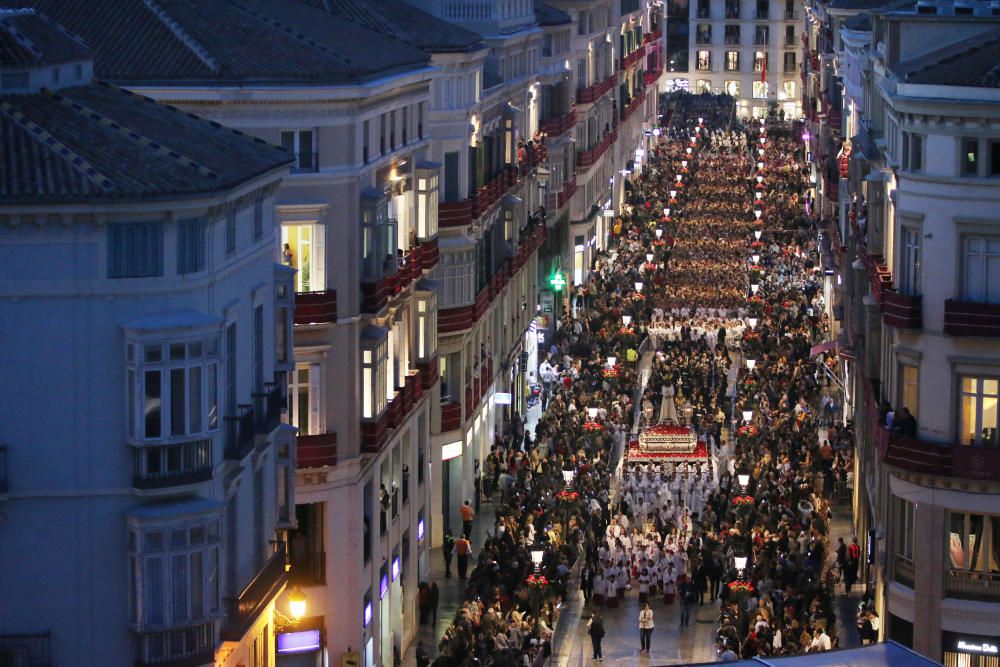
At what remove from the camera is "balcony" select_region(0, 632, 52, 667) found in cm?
3306

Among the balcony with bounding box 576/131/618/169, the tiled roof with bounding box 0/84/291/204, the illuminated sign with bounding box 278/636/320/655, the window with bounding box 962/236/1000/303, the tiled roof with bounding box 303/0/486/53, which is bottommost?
the illuminated sign with bounding box 278/636/320/655

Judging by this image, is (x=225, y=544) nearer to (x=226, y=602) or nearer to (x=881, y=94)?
(x=226, y=602)

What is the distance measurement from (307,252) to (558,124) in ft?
177

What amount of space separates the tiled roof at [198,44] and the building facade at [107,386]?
36.1 feet

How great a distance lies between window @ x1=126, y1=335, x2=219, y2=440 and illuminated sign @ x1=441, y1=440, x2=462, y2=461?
1211 inches

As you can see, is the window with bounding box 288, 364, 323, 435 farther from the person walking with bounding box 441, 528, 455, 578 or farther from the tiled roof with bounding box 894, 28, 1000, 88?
the tiled roof with bounding box 894, 28, 1000, 88

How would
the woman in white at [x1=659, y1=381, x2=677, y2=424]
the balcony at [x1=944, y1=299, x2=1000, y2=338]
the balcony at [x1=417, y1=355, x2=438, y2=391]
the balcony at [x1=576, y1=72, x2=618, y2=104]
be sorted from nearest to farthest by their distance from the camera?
the balcony at [x1=944, y1=299, x2=1000, y2=338], the balcony at [x1=417, y1=355, x2=438, y2=391], the woman in white at [x1=659, y1=381, x2=677, y2=424], the balcony at [x1=576, y1=72, x2=618, y2=104]

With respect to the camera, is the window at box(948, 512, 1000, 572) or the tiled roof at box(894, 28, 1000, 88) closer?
the tiled roof at box(894, 28, 1000, 88)

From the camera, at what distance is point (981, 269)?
4562 centimetres

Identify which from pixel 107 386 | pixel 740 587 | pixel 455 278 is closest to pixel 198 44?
pixel 107 386

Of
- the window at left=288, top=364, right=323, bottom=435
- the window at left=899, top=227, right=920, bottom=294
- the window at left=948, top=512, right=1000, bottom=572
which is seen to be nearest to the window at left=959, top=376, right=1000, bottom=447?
the window at left=948, top=512, right=1000, bottom=572

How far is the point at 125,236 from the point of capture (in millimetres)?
32844

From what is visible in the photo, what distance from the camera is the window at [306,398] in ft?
158

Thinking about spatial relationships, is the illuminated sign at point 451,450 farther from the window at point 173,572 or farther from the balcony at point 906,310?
the window at point 173,572
